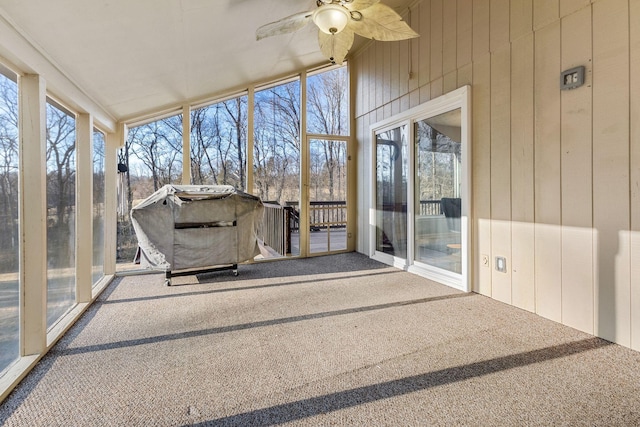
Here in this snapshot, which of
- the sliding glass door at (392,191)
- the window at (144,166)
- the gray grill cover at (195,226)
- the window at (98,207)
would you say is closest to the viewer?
the window at (98,207)

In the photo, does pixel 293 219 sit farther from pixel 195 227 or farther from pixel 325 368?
pixel 325 368

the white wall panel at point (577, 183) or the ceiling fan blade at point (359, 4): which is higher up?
the ceiling fan blade at point (359, 4)

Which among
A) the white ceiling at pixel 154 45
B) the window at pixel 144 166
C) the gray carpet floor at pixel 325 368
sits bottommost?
the gray carpet floor at pixel 325 368

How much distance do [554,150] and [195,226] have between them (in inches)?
140

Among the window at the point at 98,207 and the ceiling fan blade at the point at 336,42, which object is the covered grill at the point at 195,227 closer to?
the window at the point at 98,207

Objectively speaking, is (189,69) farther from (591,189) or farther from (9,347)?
(591,189)

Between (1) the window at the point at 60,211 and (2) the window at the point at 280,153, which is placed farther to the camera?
(2) the window at the point at 280,153

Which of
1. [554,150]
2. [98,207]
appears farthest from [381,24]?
[98,207]

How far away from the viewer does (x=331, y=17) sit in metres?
2.29

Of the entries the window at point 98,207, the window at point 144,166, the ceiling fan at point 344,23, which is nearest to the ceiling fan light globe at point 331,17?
the ceiling fan at point 344,23

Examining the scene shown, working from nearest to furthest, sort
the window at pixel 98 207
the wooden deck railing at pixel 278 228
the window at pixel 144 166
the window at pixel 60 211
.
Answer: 1. the window at pixel 60 211
2. the window at pixel 98 207
3. the window at pixel 144 166
4. the wooden deck railing at pixel 278 228

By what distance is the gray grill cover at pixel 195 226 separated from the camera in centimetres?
357

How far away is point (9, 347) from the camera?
181 centimetres

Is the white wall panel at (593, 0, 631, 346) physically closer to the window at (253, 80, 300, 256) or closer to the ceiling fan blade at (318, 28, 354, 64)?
the ceiling fan blade at (318, 28, 354, 64)
